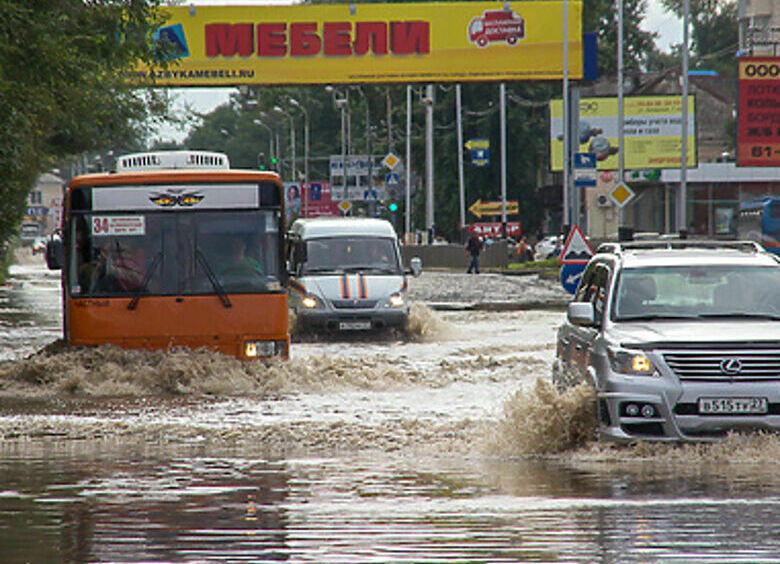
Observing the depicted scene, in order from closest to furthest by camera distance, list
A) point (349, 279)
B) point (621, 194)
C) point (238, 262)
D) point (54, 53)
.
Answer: point (54, 53) → point (238, 262) → point (349, 279) → point (621, 194)

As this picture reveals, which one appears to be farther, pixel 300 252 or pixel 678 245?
pixel 300 252

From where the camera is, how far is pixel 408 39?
4834 centimetres

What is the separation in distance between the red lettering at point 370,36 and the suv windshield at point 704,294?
37.3 m

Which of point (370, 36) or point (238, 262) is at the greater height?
point (370, 36)

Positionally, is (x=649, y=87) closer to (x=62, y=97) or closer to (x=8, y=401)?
(x=62, y=97)

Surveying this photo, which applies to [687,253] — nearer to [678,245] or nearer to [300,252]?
[678,245]


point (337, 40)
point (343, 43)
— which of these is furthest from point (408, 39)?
Result: point (337, 40)

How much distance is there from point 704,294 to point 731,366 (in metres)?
1.51

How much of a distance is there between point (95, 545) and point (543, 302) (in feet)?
99.6

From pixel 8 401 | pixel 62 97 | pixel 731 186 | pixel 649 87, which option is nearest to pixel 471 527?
pixel 8 401

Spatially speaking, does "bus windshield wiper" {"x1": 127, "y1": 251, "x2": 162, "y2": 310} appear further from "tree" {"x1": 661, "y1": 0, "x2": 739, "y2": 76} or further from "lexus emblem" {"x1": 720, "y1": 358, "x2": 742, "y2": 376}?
"tree" {"x1": 661, "y1": 0, "x2": 739, "y2": 76}

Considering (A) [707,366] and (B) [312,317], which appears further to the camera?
(B) [312,317]

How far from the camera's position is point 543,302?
37.3 meters

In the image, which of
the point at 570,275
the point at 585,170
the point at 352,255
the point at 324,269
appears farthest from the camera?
the point at 585,170
